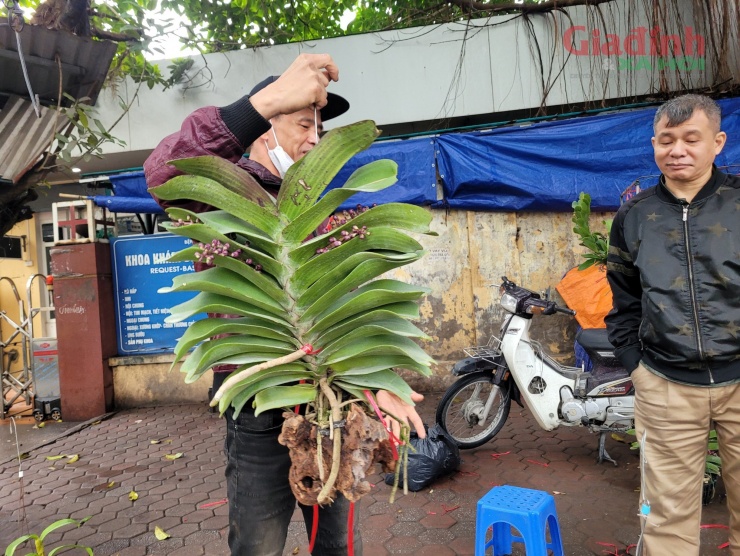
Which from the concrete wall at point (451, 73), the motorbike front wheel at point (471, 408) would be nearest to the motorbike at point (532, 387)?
the motorbike front wheel at point (471, 408)

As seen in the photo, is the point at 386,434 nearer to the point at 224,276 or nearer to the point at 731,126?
the point at 224,276

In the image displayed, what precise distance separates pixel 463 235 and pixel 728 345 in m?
4.00

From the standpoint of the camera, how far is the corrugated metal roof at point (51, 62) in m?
2.10

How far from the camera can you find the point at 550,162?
214 inches

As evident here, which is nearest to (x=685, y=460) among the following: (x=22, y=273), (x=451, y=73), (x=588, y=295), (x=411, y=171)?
(x=588, y=295)

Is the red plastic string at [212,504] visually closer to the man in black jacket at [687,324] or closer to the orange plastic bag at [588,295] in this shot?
the man in black jacket at [687,324]

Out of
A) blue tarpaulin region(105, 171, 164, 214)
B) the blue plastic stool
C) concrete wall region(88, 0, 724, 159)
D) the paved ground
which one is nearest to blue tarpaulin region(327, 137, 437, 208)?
concrete wall region(88, 0, 724, 159)

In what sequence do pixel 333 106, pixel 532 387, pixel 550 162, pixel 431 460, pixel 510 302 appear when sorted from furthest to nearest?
pixel 550 162
pixel 510 302
pixel 532 387
pixel 431 460
pixel 333 106

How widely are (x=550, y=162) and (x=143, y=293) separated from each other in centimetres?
489

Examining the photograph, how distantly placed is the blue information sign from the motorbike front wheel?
349 centimetres

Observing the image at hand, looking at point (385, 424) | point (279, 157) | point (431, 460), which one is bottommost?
point (431, 460)

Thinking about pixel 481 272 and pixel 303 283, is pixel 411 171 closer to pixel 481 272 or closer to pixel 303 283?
pixel 481 272

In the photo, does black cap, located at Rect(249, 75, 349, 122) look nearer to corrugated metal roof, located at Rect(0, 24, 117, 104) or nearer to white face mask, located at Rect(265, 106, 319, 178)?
white face mask, located at Rect(265, 106, 319, 178)

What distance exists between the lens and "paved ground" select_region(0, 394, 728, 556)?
2941mm
